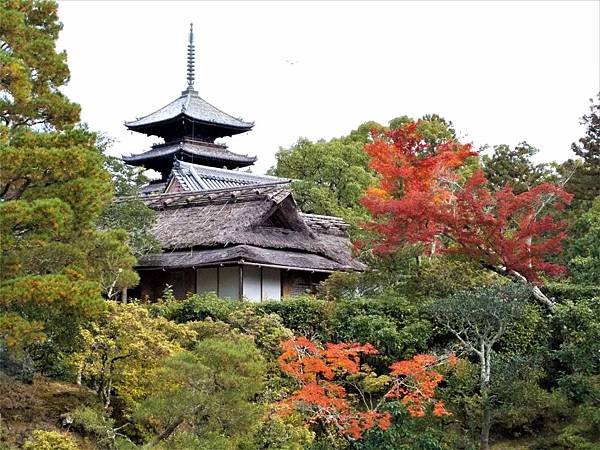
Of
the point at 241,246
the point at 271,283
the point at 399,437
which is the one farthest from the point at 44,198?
the point at 271,283

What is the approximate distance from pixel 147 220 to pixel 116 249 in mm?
9003

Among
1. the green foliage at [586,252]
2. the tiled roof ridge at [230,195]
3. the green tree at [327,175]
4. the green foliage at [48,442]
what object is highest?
the green tree at [327,175]

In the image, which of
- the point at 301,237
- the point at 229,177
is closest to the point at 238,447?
the point at 301,237

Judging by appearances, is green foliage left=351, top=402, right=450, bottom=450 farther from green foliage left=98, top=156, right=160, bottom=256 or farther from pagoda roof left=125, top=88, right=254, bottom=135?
pagoda roof left=125, top=88, right=254, bottom=135

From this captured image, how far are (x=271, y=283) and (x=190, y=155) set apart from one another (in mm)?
14895

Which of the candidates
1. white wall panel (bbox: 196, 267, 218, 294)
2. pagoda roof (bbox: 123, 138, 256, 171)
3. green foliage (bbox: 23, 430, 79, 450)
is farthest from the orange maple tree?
pagoda roof (bbox: 123, 138, 256, 171)

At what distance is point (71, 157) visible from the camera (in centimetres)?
1075

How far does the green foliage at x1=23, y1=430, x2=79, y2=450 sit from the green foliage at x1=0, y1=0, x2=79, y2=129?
14.0 ft

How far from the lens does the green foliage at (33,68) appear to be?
11164 millimetres

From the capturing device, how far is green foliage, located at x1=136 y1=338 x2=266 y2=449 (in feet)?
34.5

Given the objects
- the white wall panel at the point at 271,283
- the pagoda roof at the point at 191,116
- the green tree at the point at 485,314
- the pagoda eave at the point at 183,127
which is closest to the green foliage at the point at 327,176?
the pagoda roof at the point at 191,116

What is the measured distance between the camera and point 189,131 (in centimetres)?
3741

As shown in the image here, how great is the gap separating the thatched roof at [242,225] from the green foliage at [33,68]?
900 centimetres

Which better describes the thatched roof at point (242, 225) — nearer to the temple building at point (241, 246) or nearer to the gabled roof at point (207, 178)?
the temple building at point (241, 246)
